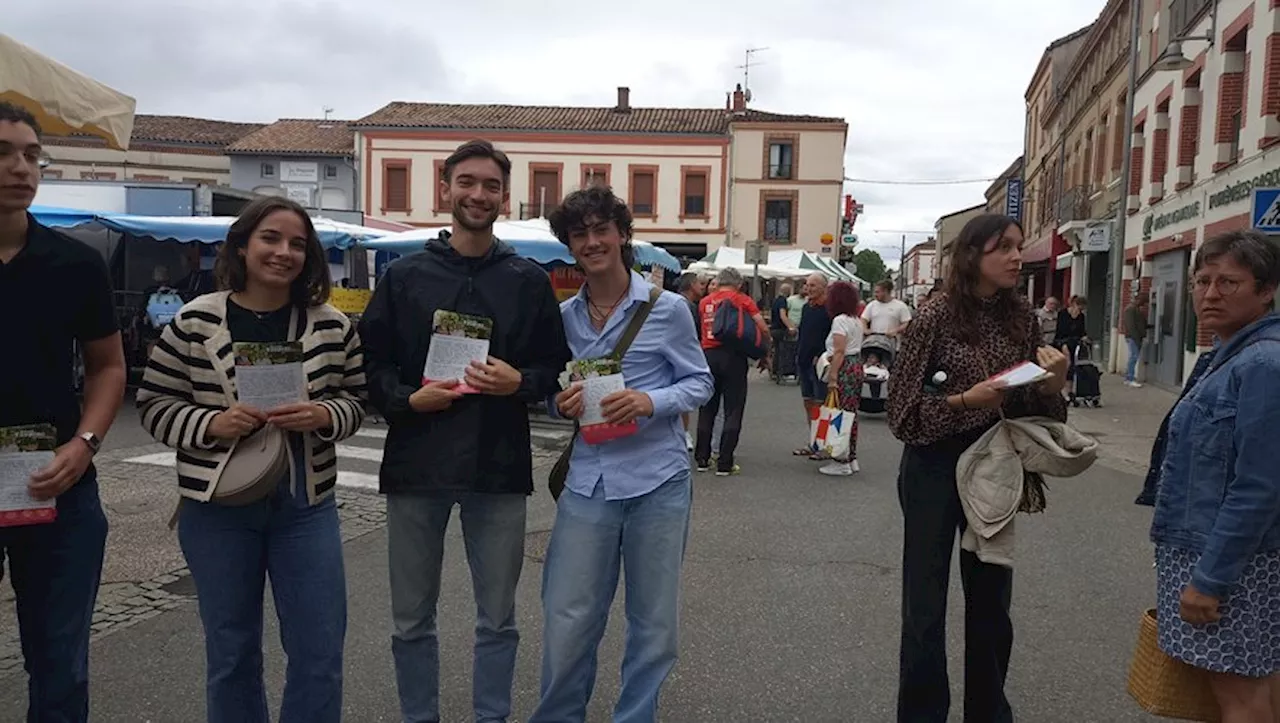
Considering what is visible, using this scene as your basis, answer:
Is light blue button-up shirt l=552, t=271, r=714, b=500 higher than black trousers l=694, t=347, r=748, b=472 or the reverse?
higher

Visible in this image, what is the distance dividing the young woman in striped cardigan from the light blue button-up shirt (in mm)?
757

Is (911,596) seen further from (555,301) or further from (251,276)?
(251,276)

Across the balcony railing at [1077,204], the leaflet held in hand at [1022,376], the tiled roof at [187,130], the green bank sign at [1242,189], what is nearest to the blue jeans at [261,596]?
the leaflet held in hand at [1022,376]

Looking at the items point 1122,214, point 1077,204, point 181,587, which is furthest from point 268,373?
point 1077,204

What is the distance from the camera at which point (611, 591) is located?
301 centimetres

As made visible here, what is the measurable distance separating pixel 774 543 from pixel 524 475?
11.4 feet

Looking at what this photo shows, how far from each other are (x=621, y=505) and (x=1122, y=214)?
20948 millimetres

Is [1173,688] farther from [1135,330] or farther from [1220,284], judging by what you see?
[1135,330]

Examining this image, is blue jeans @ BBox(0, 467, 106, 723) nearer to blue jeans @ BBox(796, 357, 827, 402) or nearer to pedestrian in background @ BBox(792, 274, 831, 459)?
pedestrian in background @ BBox(792, 274, 831, 459)

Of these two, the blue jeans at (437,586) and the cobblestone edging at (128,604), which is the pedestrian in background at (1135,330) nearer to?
the cobblestone edging at (128,604)

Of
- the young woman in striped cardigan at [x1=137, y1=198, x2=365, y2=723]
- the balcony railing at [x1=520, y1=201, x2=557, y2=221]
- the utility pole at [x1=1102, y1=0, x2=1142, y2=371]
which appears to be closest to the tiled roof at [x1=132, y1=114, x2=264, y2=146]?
the balcony railing at [x1=520, y1=201, x2=557, y2=221]

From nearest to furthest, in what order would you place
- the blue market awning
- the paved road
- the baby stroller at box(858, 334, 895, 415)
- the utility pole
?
the paved road, the baby stroller at box(858, 334, 895, 415), the blue market awning, the utility pole

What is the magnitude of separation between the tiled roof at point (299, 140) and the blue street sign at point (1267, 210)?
41.5m

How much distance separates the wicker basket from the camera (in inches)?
108
